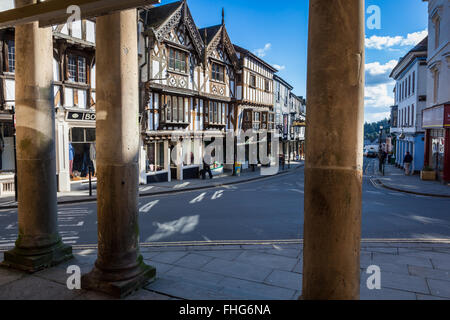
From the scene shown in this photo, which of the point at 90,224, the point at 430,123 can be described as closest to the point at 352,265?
the point at 90,224

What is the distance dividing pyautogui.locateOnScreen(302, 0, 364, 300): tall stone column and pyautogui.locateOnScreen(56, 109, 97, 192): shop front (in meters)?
14.6

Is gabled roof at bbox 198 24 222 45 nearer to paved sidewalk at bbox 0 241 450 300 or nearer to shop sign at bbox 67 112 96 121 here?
shop sign at bbox 67 112 96 121

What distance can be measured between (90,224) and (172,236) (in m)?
3.06

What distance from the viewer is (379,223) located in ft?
34.2

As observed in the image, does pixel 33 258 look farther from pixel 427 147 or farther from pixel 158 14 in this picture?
pixel 427 147

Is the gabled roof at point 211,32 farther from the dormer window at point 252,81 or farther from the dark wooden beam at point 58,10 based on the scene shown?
the dark wooden beam at point 58,10

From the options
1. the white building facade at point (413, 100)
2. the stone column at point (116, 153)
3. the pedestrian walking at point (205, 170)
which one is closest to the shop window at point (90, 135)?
the pedestrian walking at point (205, 170)

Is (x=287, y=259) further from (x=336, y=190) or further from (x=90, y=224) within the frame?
(x=90, y=224)

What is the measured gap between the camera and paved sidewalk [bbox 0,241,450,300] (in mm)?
4906

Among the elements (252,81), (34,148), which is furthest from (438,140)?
(34,148)

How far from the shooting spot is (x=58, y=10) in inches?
176

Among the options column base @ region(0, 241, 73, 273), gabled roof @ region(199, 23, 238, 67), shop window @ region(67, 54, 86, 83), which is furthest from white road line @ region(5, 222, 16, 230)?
gabled roof @ region(199, 23, 238, 67)

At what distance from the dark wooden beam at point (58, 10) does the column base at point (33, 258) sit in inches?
140

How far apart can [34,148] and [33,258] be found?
178cm
